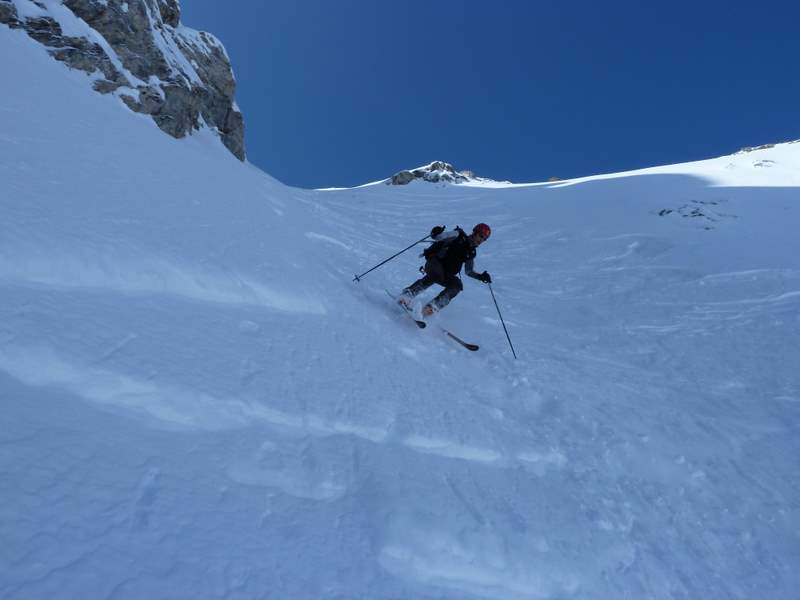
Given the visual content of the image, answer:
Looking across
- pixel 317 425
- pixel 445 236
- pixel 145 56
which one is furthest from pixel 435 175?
pixel 317 425

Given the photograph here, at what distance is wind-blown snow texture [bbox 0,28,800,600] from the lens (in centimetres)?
178

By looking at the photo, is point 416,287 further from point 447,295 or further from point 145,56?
point 145,56

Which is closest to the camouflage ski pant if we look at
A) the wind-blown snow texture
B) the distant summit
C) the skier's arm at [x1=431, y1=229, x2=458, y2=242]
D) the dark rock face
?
the skier's arm at [x1=431, y1=229, x2=458, y2=242]

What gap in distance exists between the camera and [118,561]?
5.02 ft

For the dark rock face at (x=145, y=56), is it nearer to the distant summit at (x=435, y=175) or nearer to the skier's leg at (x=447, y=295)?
the skier's leg at (x=447, y=295)

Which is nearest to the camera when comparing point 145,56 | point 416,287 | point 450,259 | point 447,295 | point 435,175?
point 416,287

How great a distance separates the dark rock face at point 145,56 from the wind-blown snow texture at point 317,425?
1146cm

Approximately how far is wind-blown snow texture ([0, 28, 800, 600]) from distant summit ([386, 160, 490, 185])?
52.7 m

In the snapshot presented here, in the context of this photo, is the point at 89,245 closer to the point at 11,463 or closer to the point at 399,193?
the point at 11,463

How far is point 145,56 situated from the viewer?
65.7 ft

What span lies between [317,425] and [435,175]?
A: 58.7 metres

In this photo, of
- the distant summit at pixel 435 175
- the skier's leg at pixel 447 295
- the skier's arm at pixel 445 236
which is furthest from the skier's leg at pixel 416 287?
the distant summit at pixel 435 175

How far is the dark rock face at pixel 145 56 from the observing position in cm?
1570

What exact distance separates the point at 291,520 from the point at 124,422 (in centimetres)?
97
